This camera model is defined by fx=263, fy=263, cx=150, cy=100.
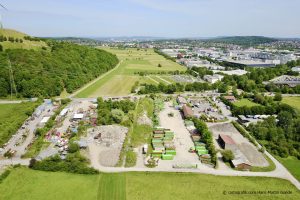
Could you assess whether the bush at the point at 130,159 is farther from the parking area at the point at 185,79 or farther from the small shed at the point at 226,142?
the parking area at the point at 185,79

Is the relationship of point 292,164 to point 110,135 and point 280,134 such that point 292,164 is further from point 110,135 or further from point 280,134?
point 110,135

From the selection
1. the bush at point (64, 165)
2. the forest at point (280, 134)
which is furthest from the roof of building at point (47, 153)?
the forest at point (280, 134)

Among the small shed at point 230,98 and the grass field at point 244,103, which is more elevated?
the small shed at point 230,98

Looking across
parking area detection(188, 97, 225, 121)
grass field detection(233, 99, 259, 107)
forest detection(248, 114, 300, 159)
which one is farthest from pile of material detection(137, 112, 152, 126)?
grass field detection(233, 99, 259, 107)

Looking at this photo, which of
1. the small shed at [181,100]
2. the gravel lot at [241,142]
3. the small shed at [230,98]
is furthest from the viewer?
the small shed at [230,98]

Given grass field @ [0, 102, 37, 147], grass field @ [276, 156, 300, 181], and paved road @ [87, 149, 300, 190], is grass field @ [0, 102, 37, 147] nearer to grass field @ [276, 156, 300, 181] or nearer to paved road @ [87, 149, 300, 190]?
paved road @ [87, 149, 300, 190]

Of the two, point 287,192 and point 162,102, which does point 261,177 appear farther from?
point 162,102

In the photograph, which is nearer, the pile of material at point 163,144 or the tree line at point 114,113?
the pile of material at point 163,144
